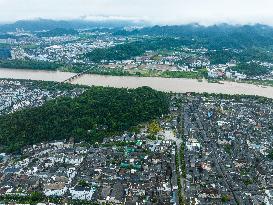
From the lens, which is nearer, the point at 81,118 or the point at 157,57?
the point at 81,118

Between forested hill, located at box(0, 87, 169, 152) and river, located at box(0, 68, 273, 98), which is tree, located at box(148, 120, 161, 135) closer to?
forested hill, located at box(0, 87, 169, 152)

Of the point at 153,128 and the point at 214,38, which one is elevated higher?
the point at 214,38

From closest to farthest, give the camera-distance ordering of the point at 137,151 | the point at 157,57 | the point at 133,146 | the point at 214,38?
the point at 137,151 → the point at 133,146 → the point at 157,57 → the point at 214,38

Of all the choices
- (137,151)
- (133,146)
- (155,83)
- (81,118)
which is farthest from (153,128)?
(155,83)

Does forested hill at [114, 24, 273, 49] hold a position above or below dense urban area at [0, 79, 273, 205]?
above

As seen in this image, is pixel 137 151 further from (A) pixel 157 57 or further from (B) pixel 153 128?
(A) pixel 157 57

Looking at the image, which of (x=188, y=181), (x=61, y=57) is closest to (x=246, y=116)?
(x=188, y=181)

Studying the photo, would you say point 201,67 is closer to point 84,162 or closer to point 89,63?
point 89,63

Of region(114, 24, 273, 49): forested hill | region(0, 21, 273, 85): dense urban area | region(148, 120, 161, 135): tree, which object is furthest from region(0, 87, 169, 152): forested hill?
region(114, 24, 273, 49): forested hill
